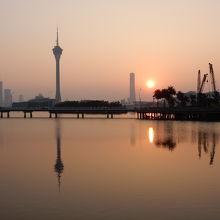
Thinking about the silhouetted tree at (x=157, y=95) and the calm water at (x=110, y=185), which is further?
the silhouetted tree at (x=157, y=95)

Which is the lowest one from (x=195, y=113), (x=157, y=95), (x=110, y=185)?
(x=110, y=185)

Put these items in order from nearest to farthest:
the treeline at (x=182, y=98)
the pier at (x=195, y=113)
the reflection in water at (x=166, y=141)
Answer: the reflection in water at (x=166, y=141) → the pier at (x=195, y=113) → the treeline at (x=182, y=98)

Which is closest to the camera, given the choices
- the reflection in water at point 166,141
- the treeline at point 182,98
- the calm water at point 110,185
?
the calm water at point 110,185

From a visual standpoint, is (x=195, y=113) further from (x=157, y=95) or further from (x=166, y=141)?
(x=166, y=141)

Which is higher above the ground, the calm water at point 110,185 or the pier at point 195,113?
the pier at point 195,113

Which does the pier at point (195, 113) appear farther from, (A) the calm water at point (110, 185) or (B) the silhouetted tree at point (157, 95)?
(A) the calm water at point (110, 185)

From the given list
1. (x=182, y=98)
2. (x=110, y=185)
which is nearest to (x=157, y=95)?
(x=182, y=98)

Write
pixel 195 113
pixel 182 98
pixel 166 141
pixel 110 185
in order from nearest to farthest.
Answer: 1. pixel 110 185
2. pixel 166 141
3. pixel 195 113
4. pixel 182 98

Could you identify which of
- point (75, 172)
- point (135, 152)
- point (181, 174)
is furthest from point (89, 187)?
point (135, 152)

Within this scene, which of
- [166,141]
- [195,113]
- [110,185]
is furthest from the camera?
[195,113]

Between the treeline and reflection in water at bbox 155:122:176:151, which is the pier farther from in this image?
reflection in water at bbox 155:122:176:151

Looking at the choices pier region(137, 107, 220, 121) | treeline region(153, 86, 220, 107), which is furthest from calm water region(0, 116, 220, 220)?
treeline region(153, 86, 220, 107)

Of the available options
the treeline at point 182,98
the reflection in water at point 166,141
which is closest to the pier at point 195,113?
the treeline at point 182,98

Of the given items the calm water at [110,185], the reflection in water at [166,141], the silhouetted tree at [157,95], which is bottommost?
the calm water at [110,185]
